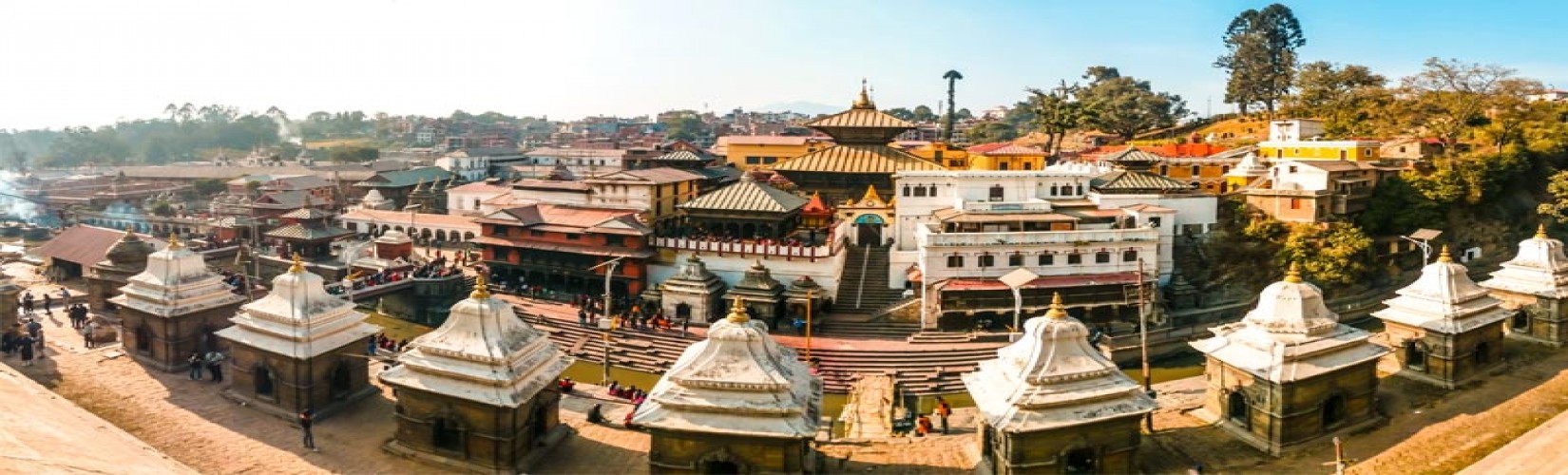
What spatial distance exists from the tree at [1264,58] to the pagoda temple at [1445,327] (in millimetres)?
49129

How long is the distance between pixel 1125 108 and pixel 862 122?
30.3 m

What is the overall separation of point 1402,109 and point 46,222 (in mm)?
82306

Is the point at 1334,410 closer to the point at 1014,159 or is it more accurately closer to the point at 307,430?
the point at 307,430

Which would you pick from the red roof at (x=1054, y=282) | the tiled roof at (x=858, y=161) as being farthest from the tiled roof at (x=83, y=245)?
the red roof at (x=1054, y=282)

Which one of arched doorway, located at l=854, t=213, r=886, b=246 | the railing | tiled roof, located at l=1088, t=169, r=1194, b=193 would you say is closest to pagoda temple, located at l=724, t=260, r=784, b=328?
the railing

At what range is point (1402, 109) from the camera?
151ft

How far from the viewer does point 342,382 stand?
64.8ft

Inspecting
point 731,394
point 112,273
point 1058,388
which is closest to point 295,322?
point 731,394

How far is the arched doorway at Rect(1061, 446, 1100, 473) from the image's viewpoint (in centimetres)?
1391

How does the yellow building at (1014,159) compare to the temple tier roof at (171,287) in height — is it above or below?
above

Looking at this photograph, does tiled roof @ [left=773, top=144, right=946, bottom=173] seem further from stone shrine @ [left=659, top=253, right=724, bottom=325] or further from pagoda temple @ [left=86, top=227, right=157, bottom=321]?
pagoda temple @ [left=86, top=227, right=157, bottom=321]

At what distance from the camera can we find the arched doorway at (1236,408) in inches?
672

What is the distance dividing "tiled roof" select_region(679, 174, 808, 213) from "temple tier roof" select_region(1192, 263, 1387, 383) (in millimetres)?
18923

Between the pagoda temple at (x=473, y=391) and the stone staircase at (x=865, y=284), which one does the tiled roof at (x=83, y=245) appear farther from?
the stone staircase at (x=865, y=284)
